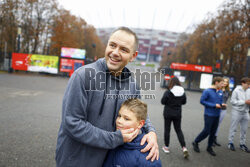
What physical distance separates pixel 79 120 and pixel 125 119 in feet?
1.45

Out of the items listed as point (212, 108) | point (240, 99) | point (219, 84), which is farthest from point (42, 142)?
point (240, 99)

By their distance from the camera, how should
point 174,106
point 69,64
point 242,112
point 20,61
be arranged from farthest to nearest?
point 69,64 < point 20,61 < point 242,112 < point 174,106

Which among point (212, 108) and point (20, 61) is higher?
point (20, 61)

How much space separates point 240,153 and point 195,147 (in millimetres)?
1237

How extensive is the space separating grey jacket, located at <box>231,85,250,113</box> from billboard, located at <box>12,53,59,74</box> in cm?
1846

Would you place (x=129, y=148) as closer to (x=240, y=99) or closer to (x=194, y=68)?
(x=240, y=99)

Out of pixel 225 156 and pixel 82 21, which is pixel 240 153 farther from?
A: pixel 82 21

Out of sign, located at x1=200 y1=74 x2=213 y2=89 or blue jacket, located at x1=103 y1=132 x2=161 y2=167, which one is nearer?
blue jacket, located at x1=103 y1=132 x2=161 y2=167

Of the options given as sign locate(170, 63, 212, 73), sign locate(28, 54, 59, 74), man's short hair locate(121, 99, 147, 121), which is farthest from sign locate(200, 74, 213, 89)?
man's short hair locate(121, 99, 147, 121)

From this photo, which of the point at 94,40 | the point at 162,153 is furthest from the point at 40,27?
the point at 162,153

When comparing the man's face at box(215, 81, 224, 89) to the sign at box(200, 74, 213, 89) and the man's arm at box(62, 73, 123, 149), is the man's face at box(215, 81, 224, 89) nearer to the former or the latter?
the man's arm at box(62, 73, 123, 149)

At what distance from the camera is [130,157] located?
1451mm

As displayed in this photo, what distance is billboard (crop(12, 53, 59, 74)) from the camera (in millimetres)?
18516

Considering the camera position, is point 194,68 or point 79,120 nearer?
point 79,120
